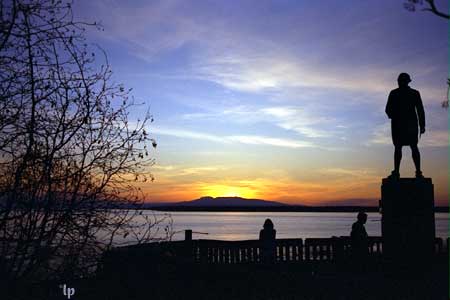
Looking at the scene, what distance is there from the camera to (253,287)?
1180 cm

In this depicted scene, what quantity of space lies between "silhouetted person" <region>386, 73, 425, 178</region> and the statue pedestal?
85cm

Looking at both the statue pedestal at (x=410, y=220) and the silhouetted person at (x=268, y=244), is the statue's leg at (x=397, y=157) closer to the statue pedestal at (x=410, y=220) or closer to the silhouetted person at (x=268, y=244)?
the statue pedestal at (x=410, y=220)

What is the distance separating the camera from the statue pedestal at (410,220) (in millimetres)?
12758

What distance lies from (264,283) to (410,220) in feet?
12.9

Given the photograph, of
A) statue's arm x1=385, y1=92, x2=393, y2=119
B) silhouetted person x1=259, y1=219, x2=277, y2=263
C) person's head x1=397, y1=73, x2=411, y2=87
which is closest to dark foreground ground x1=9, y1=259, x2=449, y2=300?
silhouetted person x1=259, y1=219, x2=277, y2=263

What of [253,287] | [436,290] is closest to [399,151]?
[436,290]

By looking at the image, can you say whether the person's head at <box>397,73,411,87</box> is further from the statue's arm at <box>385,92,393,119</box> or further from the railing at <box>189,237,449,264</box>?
the railing at <box>189,237,449,264</box>

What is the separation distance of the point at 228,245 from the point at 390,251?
5012 mm

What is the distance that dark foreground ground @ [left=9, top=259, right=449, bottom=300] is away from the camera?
959cm

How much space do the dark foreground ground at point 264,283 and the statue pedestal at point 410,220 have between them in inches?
15.0

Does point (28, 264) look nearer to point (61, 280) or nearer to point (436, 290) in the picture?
point (61, 280)

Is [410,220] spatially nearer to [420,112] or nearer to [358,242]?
[358,242]

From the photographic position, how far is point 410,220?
12.8 meters

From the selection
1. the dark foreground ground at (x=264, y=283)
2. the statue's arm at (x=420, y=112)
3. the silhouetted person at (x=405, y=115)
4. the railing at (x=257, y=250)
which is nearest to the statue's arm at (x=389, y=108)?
the silhouetted person at (x=405, y=115)
